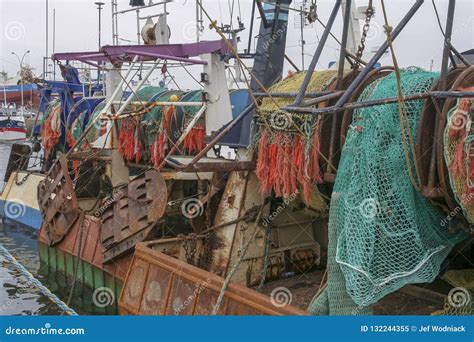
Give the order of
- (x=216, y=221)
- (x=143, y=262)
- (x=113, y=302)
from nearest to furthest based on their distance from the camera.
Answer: (x=143, y=262), (x=216, y=221), (x=113, y=302)

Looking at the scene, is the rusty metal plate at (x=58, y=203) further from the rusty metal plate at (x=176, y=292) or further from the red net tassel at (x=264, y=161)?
the red net tassel at (x=264, y=161)

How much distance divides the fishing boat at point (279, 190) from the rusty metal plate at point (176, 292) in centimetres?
2

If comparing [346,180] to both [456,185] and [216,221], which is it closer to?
[456,185]

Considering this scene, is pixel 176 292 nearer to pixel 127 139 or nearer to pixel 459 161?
pixel 459 161

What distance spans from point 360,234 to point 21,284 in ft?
32.6

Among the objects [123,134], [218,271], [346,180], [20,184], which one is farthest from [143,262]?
[20,184]

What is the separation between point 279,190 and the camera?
6.97 m

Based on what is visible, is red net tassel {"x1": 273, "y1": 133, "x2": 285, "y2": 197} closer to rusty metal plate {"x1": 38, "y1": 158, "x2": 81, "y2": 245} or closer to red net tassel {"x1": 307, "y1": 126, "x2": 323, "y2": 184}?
red net tassel {"x1": 307, "y1": 126, "x2": 323, "y2": 184}

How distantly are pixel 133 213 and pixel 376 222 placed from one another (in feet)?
16.2

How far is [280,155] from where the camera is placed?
274 inches

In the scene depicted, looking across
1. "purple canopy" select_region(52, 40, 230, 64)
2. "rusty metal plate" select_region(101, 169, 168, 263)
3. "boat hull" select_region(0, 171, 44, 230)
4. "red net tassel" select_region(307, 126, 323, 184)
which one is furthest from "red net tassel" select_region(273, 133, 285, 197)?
"boat hull" select_region(0, 171, 44, 230)

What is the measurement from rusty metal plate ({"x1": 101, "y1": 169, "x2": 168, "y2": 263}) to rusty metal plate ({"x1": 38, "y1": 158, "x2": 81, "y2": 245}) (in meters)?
1.68

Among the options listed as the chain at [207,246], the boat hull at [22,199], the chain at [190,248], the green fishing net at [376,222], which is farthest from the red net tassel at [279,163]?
the boat hull at [22,199]

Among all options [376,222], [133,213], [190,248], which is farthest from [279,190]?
[133,213]
